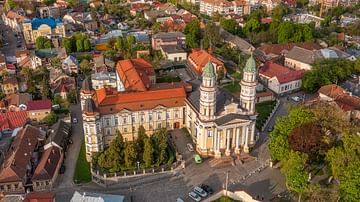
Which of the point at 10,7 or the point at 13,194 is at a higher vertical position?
the point at 10,7

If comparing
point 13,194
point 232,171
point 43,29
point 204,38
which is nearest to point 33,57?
point 43,29

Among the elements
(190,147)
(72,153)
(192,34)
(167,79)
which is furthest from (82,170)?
(192,34)

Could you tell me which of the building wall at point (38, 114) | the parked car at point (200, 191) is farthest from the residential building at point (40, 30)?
the parked car at point (200, 191)

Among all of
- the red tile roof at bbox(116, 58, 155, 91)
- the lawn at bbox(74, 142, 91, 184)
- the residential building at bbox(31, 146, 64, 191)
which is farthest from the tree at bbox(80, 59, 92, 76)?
the residential building at bbox(31, 146, 64, 191)

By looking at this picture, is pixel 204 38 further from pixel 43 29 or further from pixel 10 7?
pixel 10 7

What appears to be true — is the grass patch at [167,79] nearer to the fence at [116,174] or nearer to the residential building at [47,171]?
the fence at [116,174]

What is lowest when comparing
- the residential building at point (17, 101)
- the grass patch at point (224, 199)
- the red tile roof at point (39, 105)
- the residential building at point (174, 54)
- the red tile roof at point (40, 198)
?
the grass patch at point (224, 199)

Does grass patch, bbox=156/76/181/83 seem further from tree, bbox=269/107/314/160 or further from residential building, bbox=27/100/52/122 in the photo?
tree, bbox=269/107/314/160
